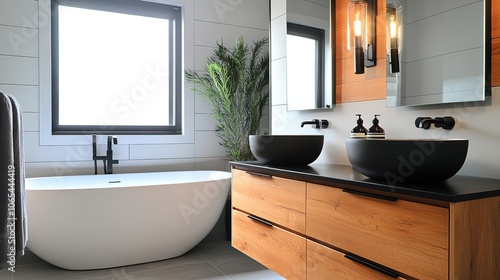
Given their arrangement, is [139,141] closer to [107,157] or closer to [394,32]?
[107,157]

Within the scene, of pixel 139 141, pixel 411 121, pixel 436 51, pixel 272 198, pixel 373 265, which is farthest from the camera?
pixel 139 141

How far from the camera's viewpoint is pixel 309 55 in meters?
2.49

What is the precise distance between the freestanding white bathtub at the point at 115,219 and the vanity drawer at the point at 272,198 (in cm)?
67

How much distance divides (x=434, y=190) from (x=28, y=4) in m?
3.26

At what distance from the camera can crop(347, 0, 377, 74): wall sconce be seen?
206cm

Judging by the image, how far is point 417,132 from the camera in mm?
1819

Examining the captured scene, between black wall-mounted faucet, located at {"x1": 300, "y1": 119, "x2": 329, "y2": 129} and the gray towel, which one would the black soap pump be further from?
the gray towel

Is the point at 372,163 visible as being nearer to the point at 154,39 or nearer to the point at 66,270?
the point at 66,270

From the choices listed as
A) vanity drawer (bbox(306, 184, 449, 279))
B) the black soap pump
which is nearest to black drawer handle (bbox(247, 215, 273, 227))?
vanity drawer (bbox(306, 184, 449, 279))

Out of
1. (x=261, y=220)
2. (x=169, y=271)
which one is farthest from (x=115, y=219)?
(x=261, y=220)

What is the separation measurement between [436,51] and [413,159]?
0.70 m

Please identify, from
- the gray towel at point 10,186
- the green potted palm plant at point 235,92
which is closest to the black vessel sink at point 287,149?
the gray towel at point 10,186

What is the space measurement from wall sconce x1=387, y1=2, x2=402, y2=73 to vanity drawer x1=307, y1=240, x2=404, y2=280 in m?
0.95

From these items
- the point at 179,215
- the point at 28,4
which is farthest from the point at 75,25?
the point at 179,215
